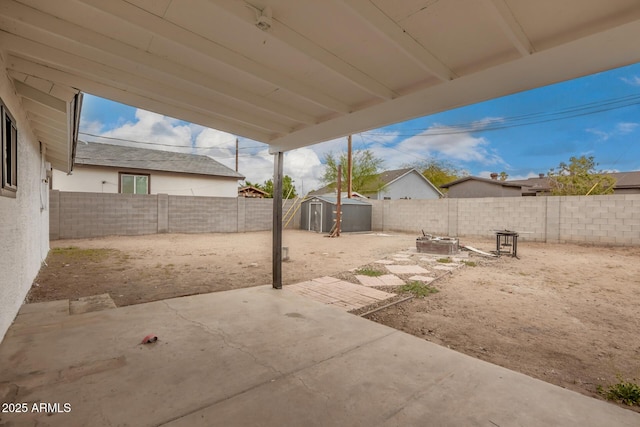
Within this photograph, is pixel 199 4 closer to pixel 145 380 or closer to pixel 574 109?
pixel 145 380

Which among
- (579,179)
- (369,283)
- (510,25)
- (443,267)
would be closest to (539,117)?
(579,179)

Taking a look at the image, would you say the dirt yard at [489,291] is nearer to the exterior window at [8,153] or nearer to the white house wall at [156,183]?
the exterior window at [8,153]

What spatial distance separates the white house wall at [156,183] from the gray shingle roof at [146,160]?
0.34 metres

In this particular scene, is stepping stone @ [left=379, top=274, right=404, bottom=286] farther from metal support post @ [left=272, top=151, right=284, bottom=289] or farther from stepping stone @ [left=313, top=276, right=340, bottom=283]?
metal support post @ [left=272, top=151, right=284, bottom=289]

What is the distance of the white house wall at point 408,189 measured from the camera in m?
24.7

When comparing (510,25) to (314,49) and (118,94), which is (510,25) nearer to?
(314,49)

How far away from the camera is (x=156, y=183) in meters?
14.8

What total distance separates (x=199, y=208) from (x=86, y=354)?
1093 centimetres

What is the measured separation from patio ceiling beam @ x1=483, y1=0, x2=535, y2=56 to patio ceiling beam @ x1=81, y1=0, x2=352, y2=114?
4.82 ft

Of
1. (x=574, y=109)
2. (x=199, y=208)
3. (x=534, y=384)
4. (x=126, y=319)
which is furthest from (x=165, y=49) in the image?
(x=574, y=109)

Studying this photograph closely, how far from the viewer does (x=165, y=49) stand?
6.81 feet

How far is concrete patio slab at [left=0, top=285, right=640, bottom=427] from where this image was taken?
162cm

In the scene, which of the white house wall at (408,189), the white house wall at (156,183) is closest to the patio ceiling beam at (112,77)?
the white house wall at (156,183)

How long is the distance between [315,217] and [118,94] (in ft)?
40.3
